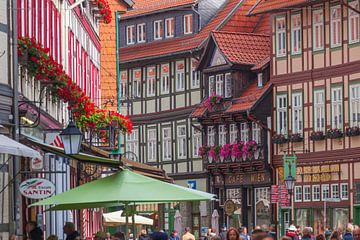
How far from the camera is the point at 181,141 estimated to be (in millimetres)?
78500

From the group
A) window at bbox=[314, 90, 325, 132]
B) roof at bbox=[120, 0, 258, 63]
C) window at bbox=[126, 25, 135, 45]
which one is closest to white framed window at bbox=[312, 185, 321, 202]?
window at bbox=[314, 90, 325, 132]

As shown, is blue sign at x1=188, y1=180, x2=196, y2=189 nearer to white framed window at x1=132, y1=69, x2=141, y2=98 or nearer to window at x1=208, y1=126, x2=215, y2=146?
window at x1=208, y1=126, x2=215, y2=146

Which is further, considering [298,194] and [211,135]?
[211,135]

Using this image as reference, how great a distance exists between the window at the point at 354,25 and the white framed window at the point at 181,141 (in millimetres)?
18475

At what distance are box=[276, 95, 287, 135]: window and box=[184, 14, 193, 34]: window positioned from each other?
12527 mm

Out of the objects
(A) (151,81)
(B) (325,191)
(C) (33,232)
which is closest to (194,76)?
(A) (151,81)

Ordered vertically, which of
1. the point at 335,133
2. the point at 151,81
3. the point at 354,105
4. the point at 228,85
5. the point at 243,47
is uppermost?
the point at 243,47

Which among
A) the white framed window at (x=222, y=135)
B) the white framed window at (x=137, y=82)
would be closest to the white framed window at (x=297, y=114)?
the white framed window at (x=222, y=135)

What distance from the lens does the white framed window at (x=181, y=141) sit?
78.1 metres

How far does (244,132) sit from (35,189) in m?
45.8

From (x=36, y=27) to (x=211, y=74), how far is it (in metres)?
41.8

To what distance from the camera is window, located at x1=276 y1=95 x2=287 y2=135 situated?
218 ft

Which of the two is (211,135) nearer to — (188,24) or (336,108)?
(188,24)

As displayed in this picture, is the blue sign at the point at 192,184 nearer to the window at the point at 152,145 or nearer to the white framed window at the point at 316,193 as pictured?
the window at the point at 152,145
